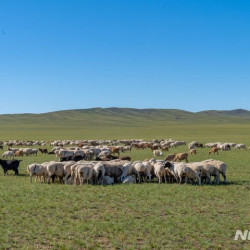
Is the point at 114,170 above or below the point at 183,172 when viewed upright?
below

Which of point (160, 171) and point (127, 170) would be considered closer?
point (160, 171)

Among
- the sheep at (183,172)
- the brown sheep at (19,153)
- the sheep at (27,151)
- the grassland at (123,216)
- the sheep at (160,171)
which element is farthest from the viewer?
the sheep at (27,151)

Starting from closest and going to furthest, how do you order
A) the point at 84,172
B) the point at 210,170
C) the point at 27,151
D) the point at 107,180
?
1. the point at 84,172
2. the point at 210,170
3. the point at 107,180
4. the point at 27,151

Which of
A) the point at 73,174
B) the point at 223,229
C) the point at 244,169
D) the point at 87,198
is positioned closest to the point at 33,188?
the point at 73,174

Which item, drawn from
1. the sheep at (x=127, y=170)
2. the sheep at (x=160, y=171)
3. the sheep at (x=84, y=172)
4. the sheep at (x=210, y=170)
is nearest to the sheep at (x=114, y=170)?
the sheep at (x=127, y=170)

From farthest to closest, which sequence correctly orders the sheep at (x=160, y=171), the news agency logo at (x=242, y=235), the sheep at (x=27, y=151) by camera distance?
the sheep at (x=27, y=151) < the sheep at (x=160, y=171) < the news agency logo at (x=242, y=235)

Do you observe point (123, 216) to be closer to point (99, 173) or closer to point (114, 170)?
point (99, 173)

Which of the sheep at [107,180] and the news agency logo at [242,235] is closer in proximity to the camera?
the news agency logo at [242,235]

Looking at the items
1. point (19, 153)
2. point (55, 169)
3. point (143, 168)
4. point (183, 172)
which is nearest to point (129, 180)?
point (143, 168)

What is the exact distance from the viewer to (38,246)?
7.67 m

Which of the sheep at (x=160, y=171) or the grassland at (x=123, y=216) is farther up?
the sheep at (x=160, y=171)

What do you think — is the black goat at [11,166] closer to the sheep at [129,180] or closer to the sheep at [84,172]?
the sheep at [84,172]

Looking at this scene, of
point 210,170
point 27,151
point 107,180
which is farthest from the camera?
point 27,151

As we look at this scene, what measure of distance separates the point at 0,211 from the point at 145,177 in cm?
805
